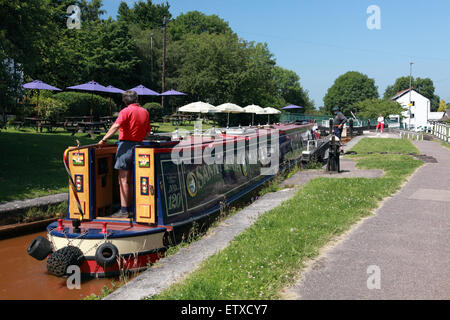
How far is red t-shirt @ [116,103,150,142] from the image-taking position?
20.3 feet

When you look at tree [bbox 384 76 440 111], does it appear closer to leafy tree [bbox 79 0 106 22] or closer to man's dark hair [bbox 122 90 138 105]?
leafy tree [bbox 79 0 106 22]

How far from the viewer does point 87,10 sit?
54.2m

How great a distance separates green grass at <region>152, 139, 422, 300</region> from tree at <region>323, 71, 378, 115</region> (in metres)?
101

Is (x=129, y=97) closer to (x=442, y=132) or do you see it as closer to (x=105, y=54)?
(x=442, y=132)

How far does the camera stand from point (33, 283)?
5.91m

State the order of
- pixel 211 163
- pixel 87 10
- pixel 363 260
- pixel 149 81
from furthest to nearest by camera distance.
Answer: pixel 87 10
pixel 149 81
pixel 211 163
pixel 363 260

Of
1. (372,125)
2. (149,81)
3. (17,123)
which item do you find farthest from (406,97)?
(17,123)

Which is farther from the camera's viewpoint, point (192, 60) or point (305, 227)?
point (192, 60)

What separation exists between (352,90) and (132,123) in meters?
110

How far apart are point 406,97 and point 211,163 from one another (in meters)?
93.0

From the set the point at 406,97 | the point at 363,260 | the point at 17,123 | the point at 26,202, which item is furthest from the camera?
the point at 406,97

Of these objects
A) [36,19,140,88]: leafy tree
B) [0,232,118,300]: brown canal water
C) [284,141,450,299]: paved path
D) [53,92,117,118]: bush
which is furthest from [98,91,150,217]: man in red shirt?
[36,19,140,88]: leafy tree
